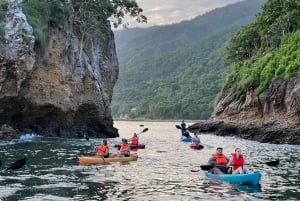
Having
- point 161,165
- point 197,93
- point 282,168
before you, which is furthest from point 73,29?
point 197,93

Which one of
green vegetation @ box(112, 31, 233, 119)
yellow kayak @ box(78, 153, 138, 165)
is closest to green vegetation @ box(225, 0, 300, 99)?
yellow kayak @ box(78, 153, 138, 165)

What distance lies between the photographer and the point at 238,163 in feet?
67.2

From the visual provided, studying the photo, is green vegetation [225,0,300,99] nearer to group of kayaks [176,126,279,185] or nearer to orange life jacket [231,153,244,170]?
orange life jacket [231,153,244,170]

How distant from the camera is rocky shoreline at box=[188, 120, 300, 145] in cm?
4088

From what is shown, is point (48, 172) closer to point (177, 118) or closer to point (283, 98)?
point (283, 98)

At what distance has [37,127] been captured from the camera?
49625 millimetres

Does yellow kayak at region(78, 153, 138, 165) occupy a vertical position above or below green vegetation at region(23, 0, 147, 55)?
below

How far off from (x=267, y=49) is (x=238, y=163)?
46.5m

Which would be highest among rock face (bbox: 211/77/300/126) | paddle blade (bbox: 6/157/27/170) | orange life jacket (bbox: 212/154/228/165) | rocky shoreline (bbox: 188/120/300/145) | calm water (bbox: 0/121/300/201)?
rock face (bbox: 211/77/300/126)

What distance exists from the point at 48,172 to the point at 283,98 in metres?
29.6

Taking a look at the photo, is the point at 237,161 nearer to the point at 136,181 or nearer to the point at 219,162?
the point at 219,162

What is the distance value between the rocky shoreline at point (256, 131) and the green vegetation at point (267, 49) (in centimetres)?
425

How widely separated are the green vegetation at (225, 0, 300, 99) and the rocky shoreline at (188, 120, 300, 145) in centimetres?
425

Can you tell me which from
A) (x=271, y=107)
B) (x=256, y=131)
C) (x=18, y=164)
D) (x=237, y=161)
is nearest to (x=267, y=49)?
(x=271, y=107)
